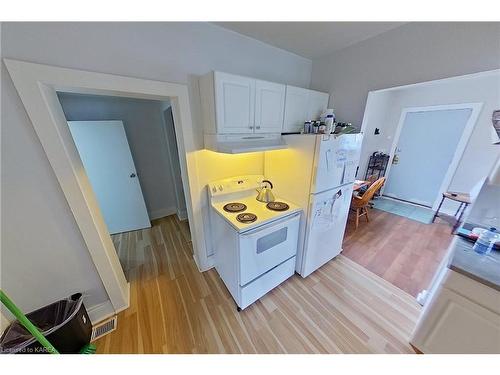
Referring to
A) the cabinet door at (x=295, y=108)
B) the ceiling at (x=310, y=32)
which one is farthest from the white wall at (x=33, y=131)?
the cabinet door at (x=295, y=108)

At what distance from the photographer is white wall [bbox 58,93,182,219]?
7.62 ft

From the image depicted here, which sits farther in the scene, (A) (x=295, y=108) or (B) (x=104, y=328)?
(A) (x=295, y=108)

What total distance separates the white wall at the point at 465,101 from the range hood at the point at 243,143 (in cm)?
166

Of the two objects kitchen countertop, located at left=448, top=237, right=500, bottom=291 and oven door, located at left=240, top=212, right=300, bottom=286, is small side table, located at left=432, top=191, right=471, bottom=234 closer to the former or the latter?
kitchen countertop, located at left=448, top=237, right=500, bottom=291

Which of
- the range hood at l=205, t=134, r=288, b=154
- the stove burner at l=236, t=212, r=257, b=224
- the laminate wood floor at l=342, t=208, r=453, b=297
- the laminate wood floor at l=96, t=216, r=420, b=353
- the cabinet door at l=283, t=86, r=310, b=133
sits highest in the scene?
the cabinet door at l=283, t=86, r=310, b=133

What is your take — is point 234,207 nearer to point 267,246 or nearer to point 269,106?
point 267,246

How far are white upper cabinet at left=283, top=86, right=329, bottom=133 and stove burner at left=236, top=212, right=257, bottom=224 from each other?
38.6 inches

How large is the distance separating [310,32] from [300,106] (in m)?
0.61

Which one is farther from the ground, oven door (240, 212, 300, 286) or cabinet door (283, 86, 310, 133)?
cabinet door (283, 86, 310, 133)

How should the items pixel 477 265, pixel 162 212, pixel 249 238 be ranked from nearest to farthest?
pixel 477 265 → pixel 249 238 → pixel 162 212

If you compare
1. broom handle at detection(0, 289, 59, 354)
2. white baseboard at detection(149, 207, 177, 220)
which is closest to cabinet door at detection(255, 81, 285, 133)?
broom handle at detection(0, 289, 59, 354)

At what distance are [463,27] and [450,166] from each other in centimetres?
328

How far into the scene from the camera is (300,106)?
181 cm

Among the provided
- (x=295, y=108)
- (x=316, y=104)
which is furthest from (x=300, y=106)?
(x=316, y=104)
